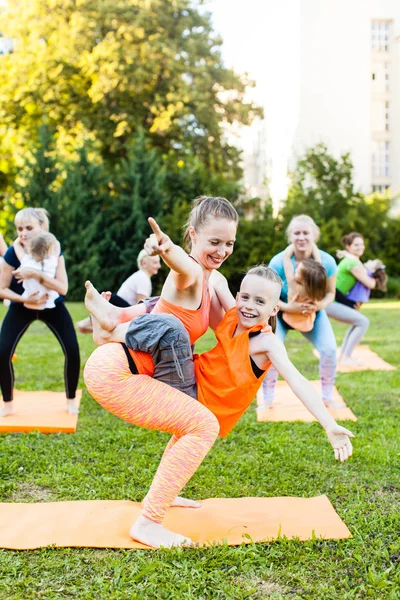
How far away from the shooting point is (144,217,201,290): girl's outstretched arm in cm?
260

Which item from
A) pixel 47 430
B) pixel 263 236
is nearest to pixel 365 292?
pixel 47 430

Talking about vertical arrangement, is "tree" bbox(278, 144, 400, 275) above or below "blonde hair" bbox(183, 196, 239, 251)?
above

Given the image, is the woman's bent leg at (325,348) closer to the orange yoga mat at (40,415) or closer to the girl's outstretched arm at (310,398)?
the orange yoga mat at (40,415)

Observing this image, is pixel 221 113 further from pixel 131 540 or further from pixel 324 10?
pixel 131 540

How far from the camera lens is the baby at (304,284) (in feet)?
17.3

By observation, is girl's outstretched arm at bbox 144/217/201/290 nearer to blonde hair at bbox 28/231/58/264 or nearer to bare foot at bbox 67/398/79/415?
blonde hair at bbox 28/231/58/264

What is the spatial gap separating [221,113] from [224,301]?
70.1ft

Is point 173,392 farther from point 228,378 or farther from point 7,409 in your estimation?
point 7,409

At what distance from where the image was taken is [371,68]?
31.0 meters

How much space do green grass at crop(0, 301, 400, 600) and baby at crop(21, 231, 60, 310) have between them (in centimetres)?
112

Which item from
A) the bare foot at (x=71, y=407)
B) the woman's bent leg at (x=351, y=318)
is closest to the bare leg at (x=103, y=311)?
the bare foot at (x=71, y=407)

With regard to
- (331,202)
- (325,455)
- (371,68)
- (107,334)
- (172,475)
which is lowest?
(325,455)

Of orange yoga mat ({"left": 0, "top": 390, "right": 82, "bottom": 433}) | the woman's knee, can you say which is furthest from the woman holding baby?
the woman's knee

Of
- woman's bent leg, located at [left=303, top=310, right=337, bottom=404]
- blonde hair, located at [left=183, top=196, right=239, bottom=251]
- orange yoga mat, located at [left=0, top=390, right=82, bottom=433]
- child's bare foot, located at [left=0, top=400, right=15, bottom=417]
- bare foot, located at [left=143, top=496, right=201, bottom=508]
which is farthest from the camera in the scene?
woman's bent leg, located at [left=303, top=310, right=337, bottom=404]
